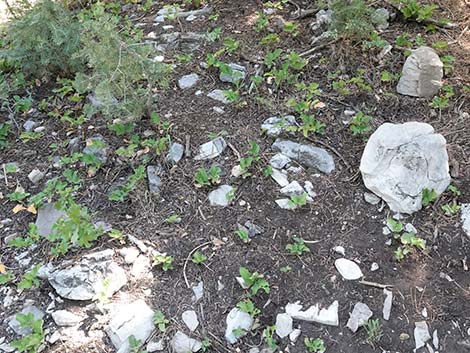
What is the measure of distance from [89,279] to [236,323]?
773mm

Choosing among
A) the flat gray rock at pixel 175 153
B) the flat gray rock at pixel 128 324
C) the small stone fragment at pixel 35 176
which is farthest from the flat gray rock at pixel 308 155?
the small stone fragment at pixel 35 176

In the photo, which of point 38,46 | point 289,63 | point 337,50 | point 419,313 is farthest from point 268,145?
point 38,46

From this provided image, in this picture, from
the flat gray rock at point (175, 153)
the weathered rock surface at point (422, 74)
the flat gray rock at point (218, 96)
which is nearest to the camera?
the flat gray rock at point (175, 153)

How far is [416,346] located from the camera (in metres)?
2.27

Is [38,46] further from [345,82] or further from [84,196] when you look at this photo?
[345,82]

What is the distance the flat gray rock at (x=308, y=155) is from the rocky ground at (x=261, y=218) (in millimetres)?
12

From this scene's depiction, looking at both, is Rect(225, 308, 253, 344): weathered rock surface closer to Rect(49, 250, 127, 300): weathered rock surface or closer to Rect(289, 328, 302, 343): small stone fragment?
Rect(289, 328, 302, 343): small stone fragment

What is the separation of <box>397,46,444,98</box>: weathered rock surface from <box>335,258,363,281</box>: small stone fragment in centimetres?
149

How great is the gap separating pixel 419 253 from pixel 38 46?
2941 millimetres

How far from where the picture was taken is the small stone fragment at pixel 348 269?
2.51 meters

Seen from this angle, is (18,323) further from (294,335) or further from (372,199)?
(372,199)

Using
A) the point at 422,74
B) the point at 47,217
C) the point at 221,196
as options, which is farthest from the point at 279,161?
the point at 47,217

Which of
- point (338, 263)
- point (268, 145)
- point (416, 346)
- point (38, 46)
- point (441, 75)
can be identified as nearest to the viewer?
point (416, 346)

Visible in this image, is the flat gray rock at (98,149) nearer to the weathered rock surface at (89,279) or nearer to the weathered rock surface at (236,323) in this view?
the weathered rock surface at (89,279)
